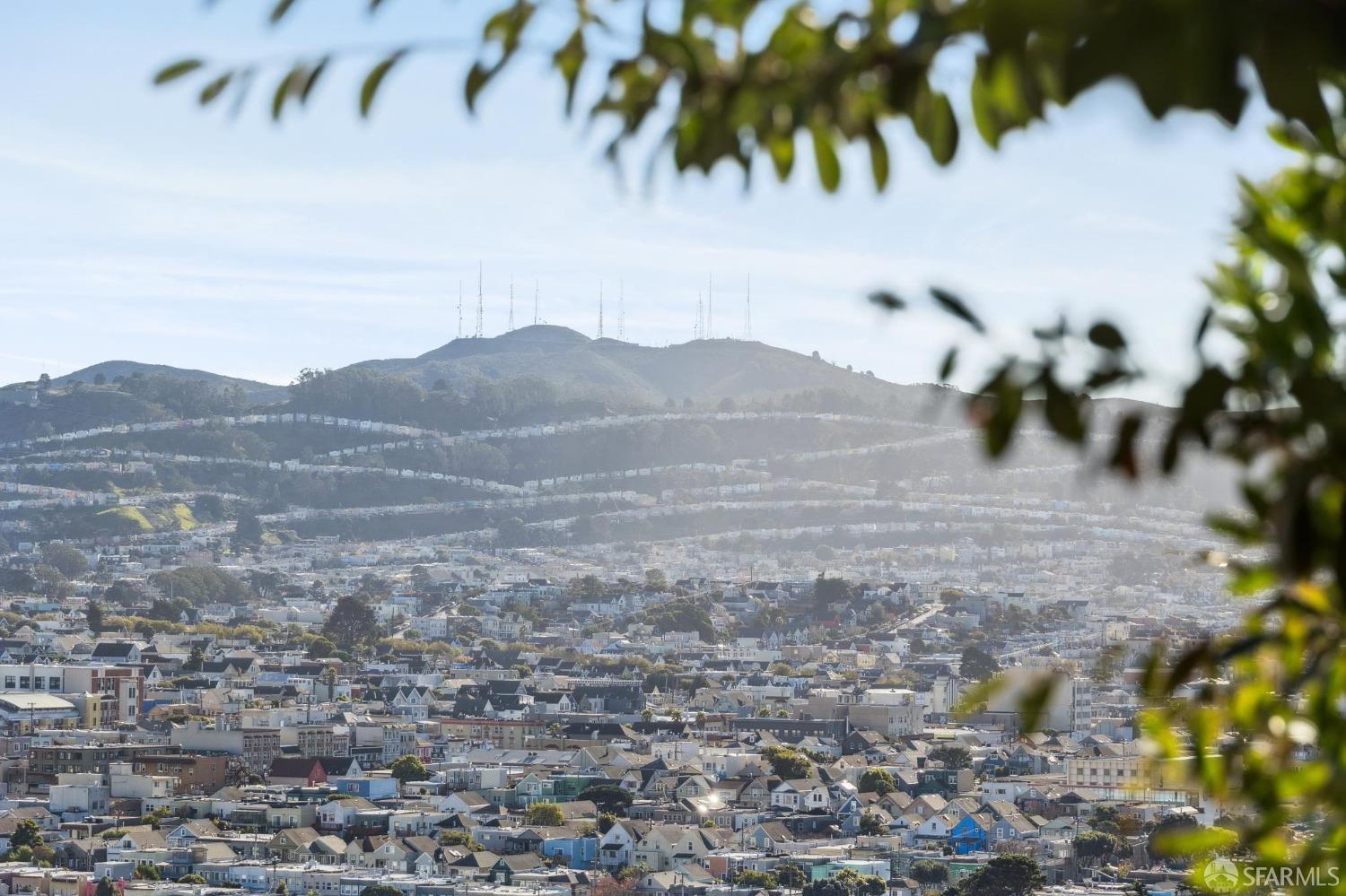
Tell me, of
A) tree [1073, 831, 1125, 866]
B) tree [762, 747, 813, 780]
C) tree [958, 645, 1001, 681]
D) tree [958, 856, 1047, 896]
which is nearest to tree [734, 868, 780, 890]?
tree [958, 856, 1047, 896]

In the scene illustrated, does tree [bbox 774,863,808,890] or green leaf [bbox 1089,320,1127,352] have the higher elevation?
green leaf [bbox 1089,320,1127,352]

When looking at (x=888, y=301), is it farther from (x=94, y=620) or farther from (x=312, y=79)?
(x=94, y=620)

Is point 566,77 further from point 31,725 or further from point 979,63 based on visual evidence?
point 31,725

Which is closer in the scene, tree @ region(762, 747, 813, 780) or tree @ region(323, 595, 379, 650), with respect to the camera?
tree @ region(762, 747, 813, 780)

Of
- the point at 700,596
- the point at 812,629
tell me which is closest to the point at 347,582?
the point at 700,596

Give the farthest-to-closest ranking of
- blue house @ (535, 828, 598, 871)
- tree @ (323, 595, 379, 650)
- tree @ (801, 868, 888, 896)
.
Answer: tree @ (323, 595, 379, 650) < blue house @ (535, 828, 598, 871) < tree @ (801, 868, 888, 896)

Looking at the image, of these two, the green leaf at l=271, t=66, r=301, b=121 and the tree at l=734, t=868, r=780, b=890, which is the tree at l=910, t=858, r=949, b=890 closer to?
the tree at l=734, t=868, r=780, b=890

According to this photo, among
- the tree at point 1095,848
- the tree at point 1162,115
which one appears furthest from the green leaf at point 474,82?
the tree at point 1095,848
